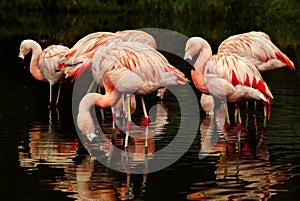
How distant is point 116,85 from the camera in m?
8.63

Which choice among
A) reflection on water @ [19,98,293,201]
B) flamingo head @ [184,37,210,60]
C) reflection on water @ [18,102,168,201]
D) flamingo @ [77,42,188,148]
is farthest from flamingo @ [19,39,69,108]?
flamingo head @ [184,37,210,60]

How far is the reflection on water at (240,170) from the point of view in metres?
6.55

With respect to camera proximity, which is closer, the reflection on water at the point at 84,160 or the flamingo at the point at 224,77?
the reflection on water at the point at 84,160

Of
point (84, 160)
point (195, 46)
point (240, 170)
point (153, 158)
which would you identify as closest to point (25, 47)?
point (195, 46)

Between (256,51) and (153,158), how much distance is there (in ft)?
11.6

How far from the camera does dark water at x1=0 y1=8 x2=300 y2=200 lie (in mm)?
6633

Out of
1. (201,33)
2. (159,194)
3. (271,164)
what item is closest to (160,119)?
(271,164)

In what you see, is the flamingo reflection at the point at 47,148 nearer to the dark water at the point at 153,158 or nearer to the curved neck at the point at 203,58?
the dark water at the point at 153,158

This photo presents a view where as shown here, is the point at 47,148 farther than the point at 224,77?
No

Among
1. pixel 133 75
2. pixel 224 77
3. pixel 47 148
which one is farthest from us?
pixel 224 77

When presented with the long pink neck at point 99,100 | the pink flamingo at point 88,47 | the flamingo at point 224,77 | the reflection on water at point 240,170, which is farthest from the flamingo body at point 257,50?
the long pink neck at point 99,100

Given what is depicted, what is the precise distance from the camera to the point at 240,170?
743cm

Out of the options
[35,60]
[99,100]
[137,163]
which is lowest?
[137,163]

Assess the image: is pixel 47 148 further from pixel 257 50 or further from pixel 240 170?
pixel 257 50
